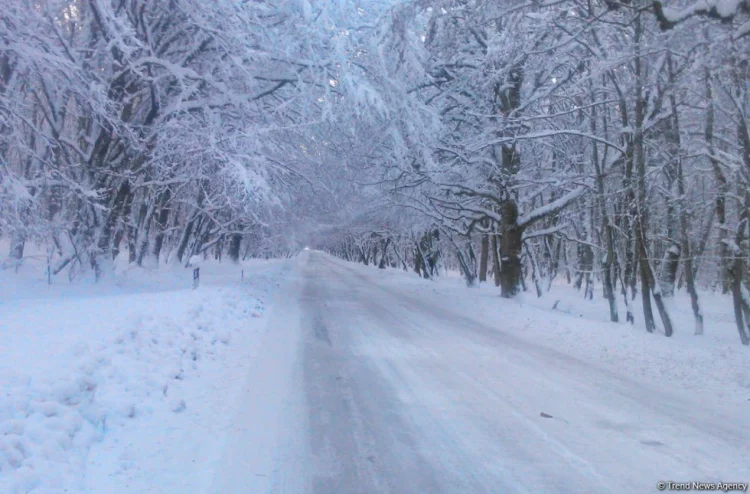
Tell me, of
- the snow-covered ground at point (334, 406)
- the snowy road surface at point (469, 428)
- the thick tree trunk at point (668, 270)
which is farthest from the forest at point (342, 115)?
the snowy road surface at point (469, 428)

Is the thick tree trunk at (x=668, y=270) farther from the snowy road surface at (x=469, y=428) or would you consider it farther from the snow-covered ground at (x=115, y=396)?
the snow-covered ground at (x=115, y=396)

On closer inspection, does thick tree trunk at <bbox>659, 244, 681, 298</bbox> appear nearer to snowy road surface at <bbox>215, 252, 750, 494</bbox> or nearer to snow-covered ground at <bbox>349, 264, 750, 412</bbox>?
snow-covered ground at <bbox>349, 264, 750, 412</bbox>

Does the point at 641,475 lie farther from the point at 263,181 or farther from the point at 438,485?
the point at 263,181

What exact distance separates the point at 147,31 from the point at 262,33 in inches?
135

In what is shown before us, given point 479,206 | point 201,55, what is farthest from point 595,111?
point 201,55

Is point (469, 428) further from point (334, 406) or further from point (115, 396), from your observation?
point (115, 396)

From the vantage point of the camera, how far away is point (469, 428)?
6316mm

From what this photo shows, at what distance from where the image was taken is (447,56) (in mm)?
17703

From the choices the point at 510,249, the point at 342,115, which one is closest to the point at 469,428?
the point at 342,115

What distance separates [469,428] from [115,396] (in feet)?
12.7

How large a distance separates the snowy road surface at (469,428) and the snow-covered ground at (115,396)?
504 millimetres

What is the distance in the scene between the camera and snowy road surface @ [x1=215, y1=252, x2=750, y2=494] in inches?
198

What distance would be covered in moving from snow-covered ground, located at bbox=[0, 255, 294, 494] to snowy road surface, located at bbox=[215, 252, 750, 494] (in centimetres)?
50

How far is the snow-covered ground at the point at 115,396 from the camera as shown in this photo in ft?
15.7
